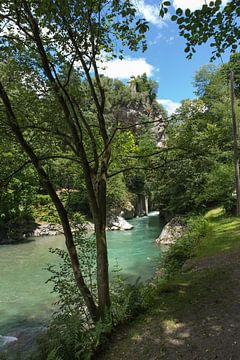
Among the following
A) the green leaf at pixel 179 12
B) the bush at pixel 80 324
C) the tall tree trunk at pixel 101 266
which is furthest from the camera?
the tall tree trunk at pixel 101 266

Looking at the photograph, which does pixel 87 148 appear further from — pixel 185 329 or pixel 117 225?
pixel 117 225

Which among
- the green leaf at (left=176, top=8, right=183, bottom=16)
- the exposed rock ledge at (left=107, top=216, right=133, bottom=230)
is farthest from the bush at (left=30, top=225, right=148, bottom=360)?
the exposed rock ledge at (left=107, top=216, right=133, bottom=230)

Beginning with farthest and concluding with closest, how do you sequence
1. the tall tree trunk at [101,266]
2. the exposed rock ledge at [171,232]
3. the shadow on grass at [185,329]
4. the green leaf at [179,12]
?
the exposed rock ledge at [171,232]
the tall tree trunk at [101,266]
the shadow on grass at [185,329]
the green leaf at [179,12]

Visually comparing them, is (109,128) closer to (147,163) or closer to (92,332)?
(147,163)

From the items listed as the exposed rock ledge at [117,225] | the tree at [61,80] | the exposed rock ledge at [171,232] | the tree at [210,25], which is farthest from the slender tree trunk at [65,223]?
the exposed rock ledge at [117,225]

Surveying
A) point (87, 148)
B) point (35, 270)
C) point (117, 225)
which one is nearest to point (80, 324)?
point (87, 148)

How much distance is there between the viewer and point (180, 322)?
4230 mm

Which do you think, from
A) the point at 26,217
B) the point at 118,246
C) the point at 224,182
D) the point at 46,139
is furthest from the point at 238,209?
the point at 26,217

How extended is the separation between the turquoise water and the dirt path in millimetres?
3987

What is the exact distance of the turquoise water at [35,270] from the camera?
815cm

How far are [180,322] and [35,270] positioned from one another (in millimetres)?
9498

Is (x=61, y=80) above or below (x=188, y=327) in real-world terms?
above

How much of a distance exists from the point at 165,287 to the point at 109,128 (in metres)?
3.37

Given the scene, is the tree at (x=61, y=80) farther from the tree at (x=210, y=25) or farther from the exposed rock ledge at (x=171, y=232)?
the exposed rock ledge at (x=171, y=232)
